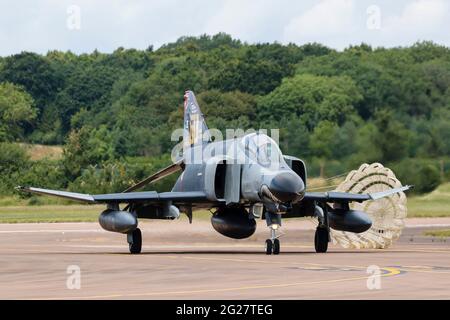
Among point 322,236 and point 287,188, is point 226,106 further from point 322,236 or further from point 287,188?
point 287,188

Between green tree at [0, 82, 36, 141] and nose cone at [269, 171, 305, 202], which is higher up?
green tree at [0, 82, 36, 141]

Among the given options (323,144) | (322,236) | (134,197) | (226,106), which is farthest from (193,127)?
(226,106)

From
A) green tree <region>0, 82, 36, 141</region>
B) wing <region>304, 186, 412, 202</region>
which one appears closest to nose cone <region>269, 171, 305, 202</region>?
wing <region>304, 186, 412, 202</region>

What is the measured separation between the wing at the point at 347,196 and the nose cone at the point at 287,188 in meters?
2.83

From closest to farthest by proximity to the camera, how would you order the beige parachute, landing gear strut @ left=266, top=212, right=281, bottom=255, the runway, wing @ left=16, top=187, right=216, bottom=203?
the runway, landing gear strut @ left=266, top=212, right=281, bottom=255, wing @ left=16, top=187, right=216, bottom=203, the beige parachute

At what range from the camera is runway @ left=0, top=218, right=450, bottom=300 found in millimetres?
15625

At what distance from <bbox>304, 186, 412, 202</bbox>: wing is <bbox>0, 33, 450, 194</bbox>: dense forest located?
939cm

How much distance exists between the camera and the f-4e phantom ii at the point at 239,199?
26.1m

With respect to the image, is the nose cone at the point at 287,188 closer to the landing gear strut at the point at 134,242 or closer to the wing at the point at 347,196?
the wing at the point at 347,196

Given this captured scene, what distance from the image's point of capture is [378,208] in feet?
98.3

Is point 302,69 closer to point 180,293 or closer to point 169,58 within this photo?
point 169,58

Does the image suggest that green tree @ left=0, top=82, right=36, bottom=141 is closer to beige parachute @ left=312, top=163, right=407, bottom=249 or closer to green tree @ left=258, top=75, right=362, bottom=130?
green tree @ left=258, top=75, right=362, bottom=130

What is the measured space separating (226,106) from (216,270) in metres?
55.5
